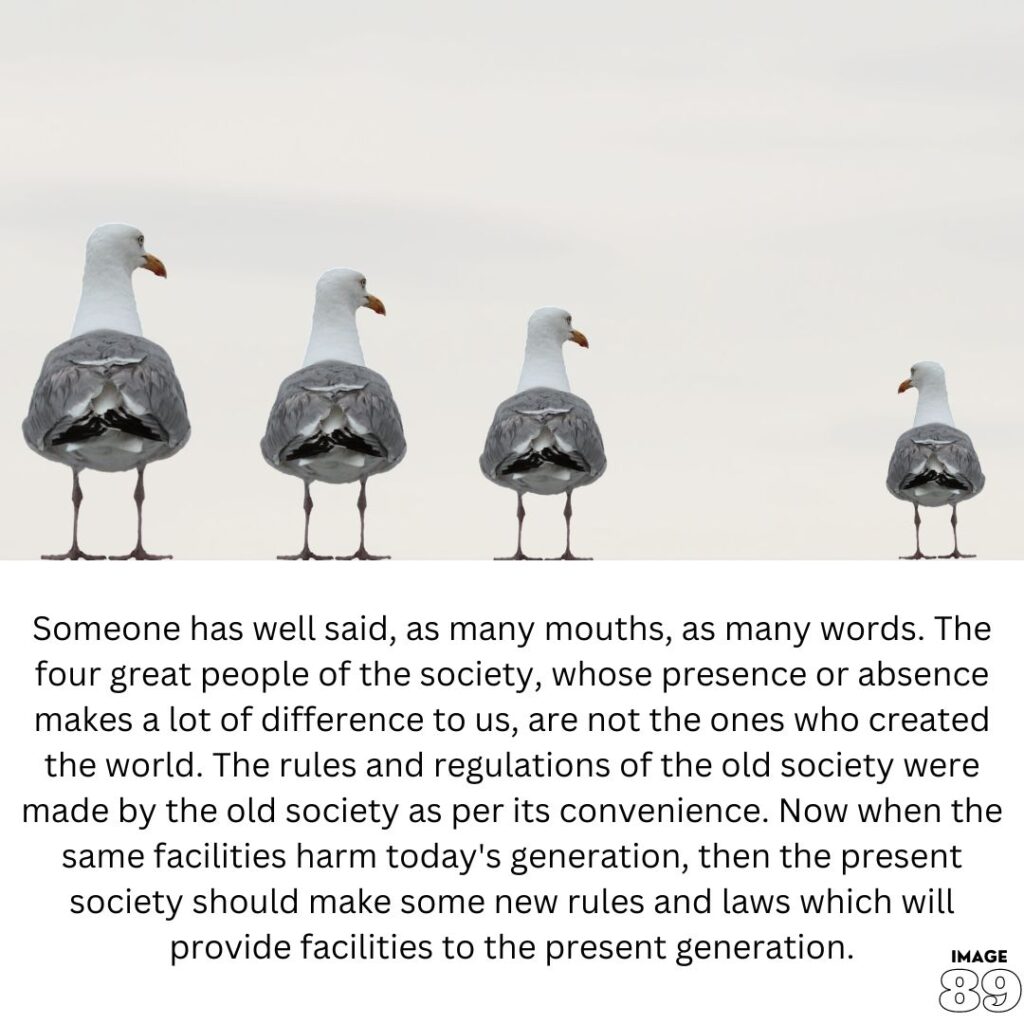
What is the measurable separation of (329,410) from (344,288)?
154cm

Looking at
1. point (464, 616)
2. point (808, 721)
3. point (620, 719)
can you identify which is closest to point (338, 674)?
point (464, 616)

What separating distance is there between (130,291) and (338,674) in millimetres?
3521

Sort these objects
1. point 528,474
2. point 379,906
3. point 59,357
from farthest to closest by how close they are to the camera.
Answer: point 528,474 < point 59,357 < point 379,906

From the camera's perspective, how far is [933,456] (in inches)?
730

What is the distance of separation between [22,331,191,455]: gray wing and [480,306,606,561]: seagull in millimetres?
2413

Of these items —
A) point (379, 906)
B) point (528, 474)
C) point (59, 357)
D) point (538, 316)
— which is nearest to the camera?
point (379, 906)

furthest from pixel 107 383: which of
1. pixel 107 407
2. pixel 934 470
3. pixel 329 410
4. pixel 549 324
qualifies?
pixel 934 470

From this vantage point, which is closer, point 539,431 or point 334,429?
point 334,429

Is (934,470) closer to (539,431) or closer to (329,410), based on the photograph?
(539,431)

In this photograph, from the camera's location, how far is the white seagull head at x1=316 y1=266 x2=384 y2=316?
1670 cm

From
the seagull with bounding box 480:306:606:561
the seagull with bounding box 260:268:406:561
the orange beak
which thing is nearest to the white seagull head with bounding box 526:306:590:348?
the seagull with bounding box 480:306:606:561

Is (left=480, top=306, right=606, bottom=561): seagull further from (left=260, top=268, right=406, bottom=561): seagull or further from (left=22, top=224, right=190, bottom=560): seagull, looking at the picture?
(left=22, top=224, right=190, bottom=560): seagull

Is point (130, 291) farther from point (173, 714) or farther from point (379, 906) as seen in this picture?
point (379, 906)

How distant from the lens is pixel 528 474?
1652 cm
